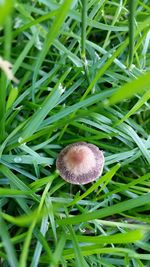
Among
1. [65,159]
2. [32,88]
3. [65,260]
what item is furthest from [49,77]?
[65,260]

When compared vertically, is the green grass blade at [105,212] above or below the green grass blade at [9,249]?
above

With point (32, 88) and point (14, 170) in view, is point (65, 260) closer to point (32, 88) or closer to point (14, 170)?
point (14, 170)

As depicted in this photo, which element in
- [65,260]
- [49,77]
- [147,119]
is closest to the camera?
[65,260]

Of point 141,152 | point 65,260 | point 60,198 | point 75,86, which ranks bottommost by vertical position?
point 65,260

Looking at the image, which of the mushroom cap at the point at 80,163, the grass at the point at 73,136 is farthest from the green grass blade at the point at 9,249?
the mushroom cap at the point at 80,163

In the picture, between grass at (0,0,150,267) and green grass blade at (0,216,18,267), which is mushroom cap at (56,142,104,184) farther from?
green grass blade at (0,216,18,267)

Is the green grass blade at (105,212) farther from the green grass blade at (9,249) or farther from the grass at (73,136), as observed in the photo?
the green grass blade at (9,249)
